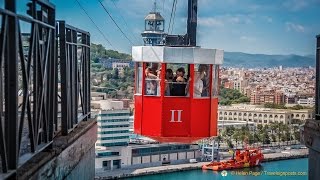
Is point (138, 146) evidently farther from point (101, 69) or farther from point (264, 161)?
point (101, 69)

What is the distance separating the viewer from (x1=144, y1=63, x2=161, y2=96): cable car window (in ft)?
10.1

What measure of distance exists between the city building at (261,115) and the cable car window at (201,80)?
3284 centimetres

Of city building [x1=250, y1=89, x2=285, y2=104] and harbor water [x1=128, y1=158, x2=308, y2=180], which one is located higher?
city building [x1=250, y1=89, x2=285, y2=104]

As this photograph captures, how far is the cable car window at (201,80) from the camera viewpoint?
3.04 metres

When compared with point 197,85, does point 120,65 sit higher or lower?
higher

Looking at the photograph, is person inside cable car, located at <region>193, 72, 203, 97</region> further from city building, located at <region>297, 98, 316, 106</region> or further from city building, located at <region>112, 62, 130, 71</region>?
city building, located at <region>297, 98, 316, 106</region>

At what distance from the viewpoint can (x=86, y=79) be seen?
270 cm

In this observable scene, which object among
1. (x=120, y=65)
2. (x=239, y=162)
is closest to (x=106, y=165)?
(x=239, y=162)

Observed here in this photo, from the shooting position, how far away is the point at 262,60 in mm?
103875

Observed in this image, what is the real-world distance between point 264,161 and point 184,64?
81.0ft

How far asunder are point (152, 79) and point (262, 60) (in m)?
102

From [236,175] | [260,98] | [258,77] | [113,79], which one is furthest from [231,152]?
[258,77]

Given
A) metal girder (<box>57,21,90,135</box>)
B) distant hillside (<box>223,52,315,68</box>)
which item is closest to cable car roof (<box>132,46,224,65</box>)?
metal girder (<box>57,21,90,135</box>)

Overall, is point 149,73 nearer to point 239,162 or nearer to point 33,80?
point 33,80
